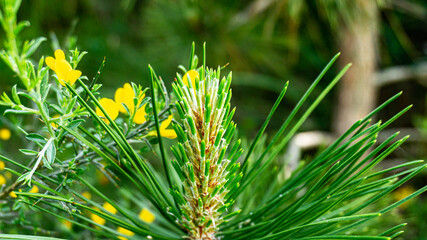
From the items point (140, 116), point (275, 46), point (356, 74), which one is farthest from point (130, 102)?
point (275, 46)

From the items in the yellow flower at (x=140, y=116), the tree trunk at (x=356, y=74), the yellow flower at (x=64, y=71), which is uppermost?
the tree trunk at (x=356, y=74)

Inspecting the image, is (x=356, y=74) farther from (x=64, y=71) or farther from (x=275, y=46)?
(x=64, y=71)

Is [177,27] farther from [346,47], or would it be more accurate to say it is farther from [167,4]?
[346,47]

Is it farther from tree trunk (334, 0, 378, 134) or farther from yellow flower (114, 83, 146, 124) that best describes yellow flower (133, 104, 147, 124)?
tree trunk (334, 0, 378, 134)

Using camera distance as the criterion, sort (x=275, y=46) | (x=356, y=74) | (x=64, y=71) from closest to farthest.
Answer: (x=64, y=71), (x=356, y=74), (x=275, y=46)

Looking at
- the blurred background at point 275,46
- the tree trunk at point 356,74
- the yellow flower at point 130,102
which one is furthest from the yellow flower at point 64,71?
the tree trunk at point 356,74

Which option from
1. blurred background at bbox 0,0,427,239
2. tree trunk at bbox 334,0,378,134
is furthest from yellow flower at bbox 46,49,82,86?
tree trunk at bbox 334,0,378,134

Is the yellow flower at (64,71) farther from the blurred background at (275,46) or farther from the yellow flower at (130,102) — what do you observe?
the blurred background at (275,46)
